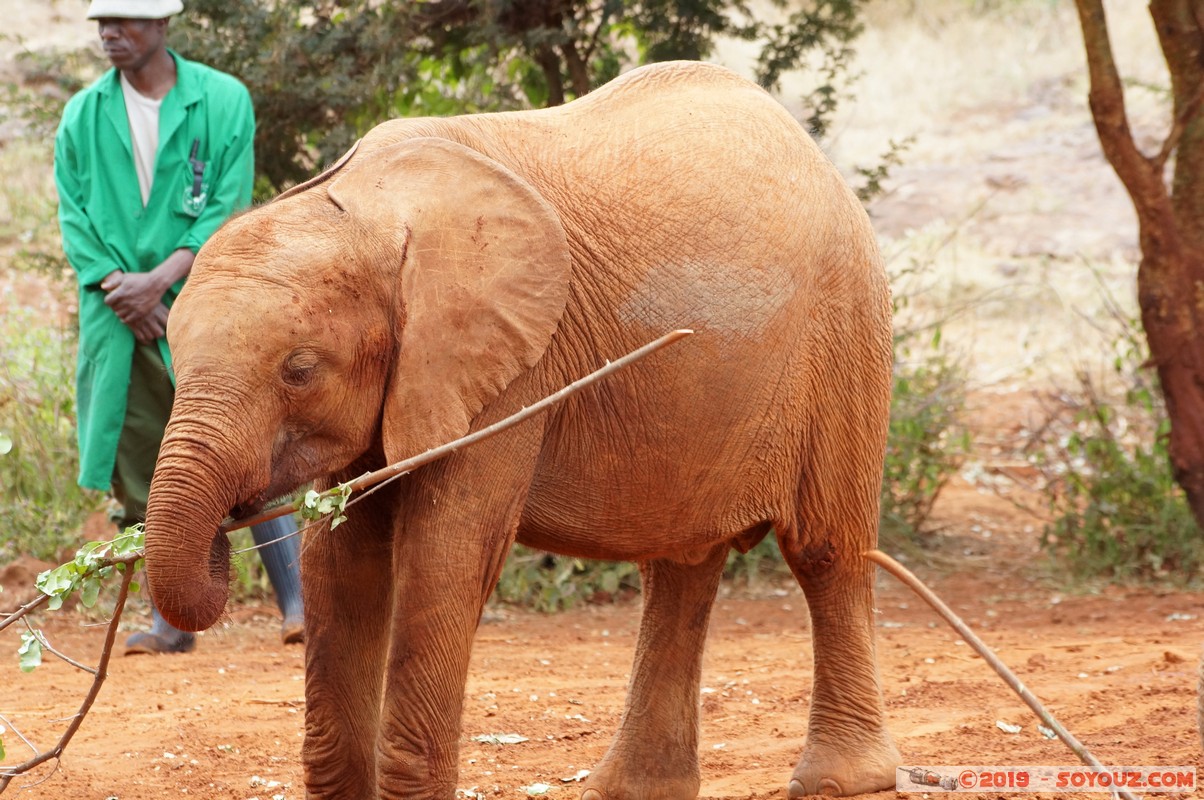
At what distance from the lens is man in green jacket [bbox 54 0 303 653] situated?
6.34 metres

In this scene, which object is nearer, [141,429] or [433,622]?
[433,622]

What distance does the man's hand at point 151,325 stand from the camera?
20.8 feet

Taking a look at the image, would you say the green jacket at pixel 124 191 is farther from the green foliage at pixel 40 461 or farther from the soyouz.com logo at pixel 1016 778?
the soyouz.com logo at pixel 1016 778

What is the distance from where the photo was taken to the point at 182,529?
3361 mm

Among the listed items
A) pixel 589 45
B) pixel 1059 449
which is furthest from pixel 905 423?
pixel 589 45

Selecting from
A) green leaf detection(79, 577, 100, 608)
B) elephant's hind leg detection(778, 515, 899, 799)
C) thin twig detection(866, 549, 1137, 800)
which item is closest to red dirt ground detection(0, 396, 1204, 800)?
elephant's hind leg detection(778, 515, 899, 799)

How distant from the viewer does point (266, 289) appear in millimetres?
3510

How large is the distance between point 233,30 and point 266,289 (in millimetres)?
5038

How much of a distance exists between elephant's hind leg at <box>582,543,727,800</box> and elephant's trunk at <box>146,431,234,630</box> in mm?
1653

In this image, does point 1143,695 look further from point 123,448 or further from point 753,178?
point 123,448

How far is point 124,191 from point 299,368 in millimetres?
3252

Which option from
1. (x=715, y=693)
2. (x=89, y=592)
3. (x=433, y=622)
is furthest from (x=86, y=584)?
(x=715, y=693)

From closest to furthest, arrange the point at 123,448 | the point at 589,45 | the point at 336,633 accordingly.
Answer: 1. the point at 336,633
2. the point at 123,448
3. the point at 589,45

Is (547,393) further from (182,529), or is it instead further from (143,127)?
(143,127)
